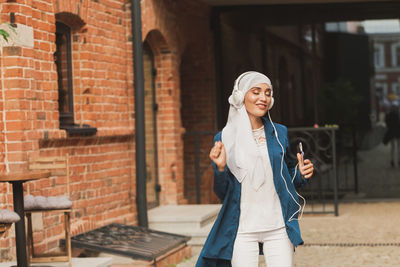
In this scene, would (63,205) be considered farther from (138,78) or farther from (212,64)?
(212,64)

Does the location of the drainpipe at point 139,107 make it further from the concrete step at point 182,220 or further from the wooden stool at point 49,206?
the wooden stool at point 49,206

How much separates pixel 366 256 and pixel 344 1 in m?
5.47

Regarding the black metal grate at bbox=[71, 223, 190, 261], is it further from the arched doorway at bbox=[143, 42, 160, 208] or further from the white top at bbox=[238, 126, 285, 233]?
the white top at bbox=[238, 126, 285, 233]

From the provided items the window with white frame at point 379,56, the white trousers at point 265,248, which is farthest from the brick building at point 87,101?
the window with white frame at point 379,56

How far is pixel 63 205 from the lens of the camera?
19.3ft

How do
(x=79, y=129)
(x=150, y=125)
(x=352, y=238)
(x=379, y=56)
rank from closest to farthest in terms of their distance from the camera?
1. (x=79, y=129)
2. (x=352, y=238)
3. (x=150, y=125)
4. (x=379, y=56)

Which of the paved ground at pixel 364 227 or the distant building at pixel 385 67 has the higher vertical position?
the distant building at pixel 385 67

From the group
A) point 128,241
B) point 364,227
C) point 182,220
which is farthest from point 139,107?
point 364,227

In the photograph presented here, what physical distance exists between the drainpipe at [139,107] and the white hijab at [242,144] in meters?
4.87

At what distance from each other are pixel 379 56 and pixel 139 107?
4.91 metres

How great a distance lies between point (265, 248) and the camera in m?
3.97

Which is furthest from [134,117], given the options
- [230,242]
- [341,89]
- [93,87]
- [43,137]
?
[230,242]

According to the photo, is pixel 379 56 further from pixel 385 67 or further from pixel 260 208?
pixel 260 208

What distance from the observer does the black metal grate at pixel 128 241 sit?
675 centimetres
